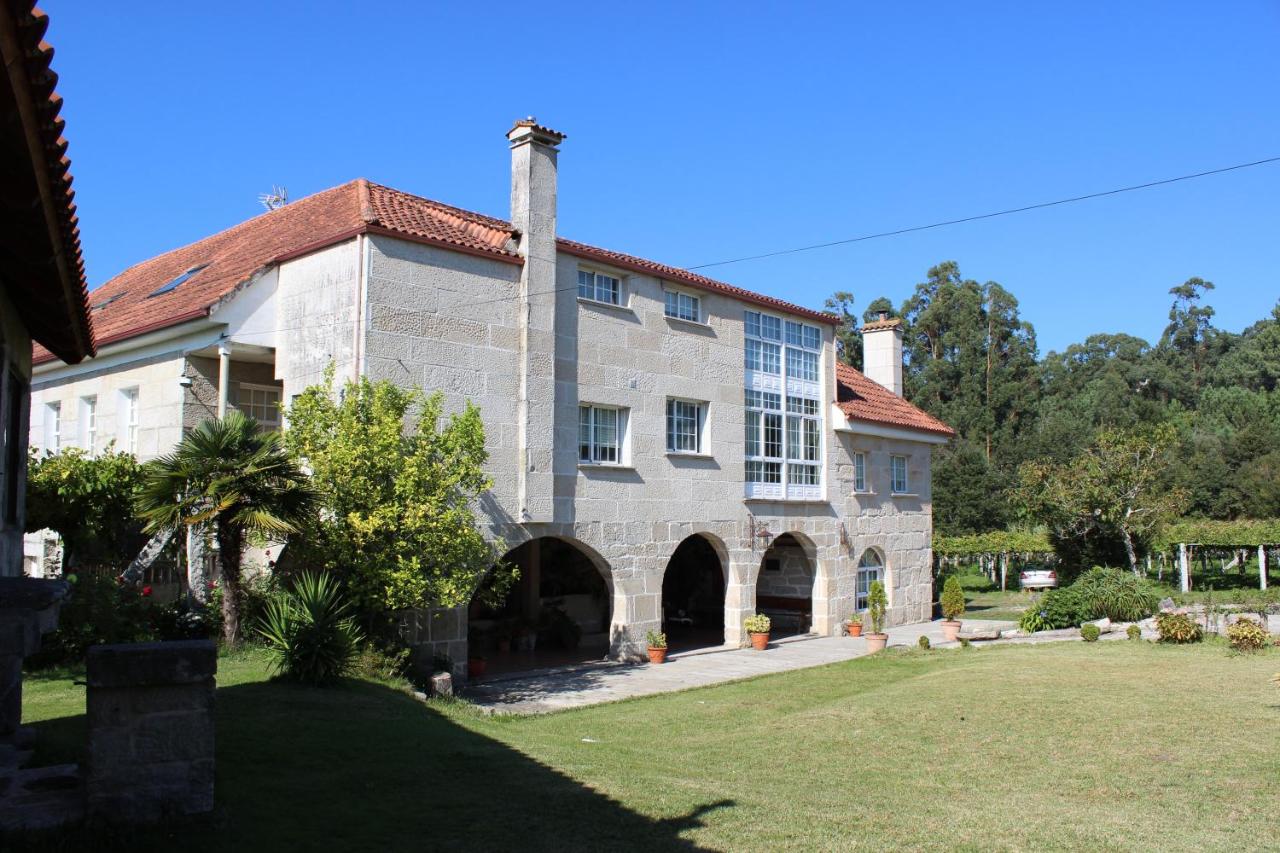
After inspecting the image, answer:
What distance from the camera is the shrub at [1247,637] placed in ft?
57.2

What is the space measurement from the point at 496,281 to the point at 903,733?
9827 millimetres

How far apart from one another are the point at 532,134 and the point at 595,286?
3.08 metres

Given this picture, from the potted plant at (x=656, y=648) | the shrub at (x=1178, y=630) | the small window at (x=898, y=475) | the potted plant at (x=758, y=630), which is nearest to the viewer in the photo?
the shrub at (x=1178, y=630)

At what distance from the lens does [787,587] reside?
84.9ft

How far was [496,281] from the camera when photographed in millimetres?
17094

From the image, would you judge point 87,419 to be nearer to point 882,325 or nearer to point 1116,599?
point 882,325

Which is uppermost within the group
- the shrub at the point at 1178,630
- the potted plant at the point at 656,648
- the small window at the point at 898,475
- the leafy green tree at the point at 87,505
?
the small window at the point at 898,475

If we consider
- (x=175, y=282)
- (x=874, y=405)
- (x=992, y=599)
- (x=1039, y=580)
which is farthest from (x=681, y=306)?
(x=1039, y=580)

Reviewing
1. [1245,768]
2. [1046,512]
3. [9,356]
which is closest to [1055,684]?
[1245,768]

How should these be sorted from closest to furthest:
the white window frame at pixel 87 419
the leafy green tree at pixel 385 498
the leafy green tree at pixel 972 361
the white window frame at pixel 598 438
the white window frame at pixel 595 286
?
the leafy green tree at pixel 385 498 < the white window frame at pixel 598 438 < the white window frame at pixel 595 286 < the white window frame at pixel 87 419 < the leafy green tree at pixel 972 361

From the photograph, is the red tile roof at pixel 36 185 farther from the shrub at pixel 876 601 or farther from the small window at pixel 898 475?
the small window at pixel 898 475

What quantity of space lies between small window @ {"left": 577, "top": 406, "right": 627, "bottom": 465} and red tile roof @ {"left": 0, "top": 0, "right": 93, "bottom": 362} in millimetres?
10733

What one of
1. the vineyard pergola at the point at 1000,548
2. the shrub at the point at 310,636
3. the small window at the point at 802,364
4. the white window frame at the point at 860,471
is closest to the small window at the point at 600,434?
the small window at the point at 802,364

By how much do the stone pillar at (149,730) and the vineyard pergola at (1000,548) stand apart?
3954 centimetres
